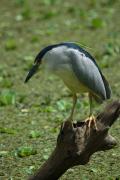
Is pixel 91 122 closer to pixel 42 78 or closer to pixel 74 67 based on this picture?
pixel 74 67

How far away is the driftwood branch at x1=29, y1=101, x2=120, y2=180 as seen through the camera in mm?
5688

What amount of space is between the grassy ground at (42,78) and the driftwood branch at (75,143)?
574mm

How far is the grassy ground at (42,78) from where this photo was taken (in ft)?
22.2

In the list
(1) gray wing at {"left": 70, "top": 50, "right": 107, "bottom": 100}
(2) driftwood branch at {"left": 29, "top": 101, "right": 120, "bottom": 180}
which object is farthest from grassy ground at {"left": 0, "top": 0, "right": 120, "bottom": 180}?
(1) gray wing at {"left": 70, "top": 50, "right": 107, "bottom": 100}

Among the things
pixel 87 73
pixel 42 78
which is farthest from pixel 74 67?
pixel 42 78

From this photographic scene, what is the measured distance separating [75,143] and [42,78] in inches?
181

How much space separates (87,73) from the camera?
20.6 feet

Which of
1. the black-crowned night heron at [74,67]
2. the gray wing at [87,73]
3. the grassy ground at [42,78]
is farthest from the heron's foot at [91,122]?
the grassy ground at [42,78]

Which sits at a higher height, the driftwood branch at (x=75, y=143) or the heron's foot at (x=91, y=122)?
the heron's foot at (x=91, y=122)

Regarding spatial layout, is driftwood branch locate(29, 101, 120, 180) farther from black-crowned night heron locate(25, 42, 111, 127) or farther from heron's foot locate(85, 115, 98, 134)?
black-crowned night heron locate(25, 42, 111, 127)

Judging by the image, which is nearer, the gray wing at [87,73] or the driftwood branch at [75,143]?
the driftwood branch at [75,143]

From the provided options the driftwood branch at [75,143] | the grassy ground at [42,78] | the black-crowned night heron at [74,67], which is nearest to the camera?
the driftwood branch at [75,143]

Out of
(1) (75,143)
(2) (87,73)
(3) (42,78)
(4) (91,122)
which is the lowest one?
(3) (42,78)

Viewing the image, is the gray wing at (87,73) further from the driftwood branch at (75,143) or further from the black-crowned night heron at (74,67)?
the driftwood branch at (75,143)
